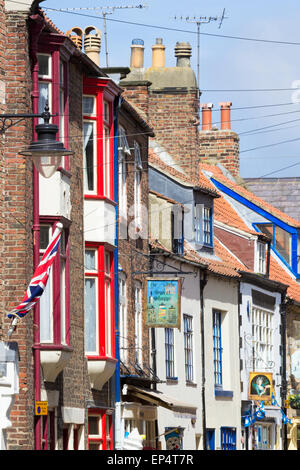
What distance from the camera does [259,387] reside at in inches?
1636

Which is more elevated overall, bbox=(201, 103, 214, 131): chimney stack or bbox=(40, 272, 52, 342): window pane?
bbox=(201, 103, 214, 131): chimney stack

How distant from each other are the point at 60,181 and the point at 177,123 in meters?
15.5

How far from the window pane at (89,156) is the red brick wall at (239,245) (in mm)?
14449

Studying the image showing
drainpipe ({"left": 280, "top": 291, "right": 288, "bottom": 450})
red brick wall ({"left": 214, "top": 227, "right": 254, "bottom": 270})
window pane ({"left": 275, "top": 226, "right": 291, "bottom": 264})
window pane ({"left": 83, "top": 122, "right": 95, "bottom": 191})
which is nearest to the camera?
window pane ({"left": 83, "top": 122, "right": 95, "bottom": 191})

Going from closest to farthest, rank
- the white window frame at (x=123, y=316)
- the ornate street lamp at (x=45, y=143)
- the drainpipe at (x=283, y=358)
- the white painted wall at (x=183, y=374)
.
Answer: the ornate street lamp at (x=45, y=143) < the white window frame at (x=123, y=316) < the white painted wall at (x=183, y=374) < the drainpipe at (x=283, y=358)

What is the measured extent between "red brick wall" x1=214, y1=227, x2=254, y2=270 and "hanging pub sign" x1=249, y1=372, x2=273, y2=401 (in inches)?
153

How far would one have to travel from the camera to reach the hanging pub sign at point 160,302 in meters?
32.8

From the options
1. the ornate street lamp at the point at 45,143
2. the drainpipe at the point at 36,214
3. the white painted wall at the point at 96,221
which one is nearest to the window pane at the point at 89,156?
the white painted wall at the point at 96,221

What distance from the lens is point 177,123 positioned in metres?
41.9

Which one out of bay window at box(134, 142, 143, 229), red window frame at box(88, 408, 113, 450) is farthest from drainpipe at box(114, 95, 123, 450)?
bay window at box(134, 142, 143, 229)

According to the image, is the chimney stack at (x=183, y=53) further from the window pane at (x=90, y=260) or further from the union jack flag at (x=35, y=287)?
the union jack flag at (x=35, y=287)

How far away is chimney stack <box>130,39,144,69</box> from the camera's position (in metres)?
40.8

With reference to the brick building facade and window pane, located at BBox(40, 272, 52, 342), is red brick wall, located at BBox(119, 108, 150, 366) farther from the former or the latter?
window pane, located at BBox(40, 272, 52, 342)

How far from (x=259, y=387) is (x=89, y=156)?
1356 centimetres
